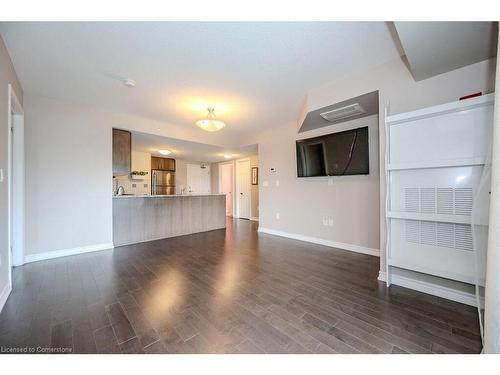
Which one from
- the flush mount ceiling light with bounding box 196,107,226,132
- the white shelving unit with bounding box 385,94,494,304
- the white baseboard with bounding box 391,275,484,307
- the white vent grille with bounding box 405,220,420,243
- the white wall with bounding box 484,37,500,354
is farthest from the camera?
the flush mount ceiling light with bounding box 196,107,226,132

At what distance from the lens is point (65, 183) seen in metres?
3.22

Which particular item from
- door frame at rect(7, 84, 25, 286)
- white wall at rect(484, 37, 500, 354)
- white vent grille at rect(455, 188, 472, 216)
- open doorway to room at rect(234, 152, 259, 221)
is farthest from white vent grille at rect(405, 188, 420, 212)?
open doorway to room at rect(234, 152, 259, 221)

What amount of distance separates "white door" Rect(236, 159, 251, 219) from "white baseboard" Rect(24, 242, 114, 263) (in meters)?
Result: 4.39

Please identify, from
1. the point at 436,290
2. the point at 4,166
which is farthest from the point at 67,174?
the point at 436,290

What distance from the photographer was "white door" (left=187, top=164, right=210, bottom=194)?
7918mm

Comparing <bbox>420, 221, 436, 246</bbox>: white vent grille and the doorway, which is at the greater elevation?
the doorway

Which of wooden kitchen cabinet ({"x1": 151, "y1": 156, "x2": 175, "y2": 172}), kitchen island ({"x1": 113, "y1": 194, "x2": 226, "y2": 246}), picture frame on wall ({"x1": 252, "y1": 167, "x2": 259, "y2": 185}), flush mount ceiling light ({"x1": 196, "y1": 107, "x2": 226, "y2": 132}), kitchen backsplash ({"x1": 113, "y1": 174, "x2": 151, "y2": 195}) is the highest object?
flush mount ceiling light ({"x1": 196, "y1": 107, "x2": 226, "y2": 132})

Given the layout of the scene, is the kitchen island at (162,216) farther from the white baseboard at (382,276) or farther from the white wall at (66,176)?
the white baseboard at (382,276)

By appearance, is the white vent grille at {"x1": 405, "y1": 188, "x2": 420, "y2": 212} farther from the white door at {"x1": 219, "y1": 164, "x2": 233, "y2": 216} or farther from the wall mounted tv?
the white door at {"x1": 219, "y1": 164, "x2": 233, "y2": 216}

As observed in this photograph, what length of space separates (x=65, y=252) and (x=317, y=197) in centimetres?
429

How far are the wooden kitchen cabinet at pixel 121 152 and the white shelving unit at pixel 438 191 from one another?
13.6ft
